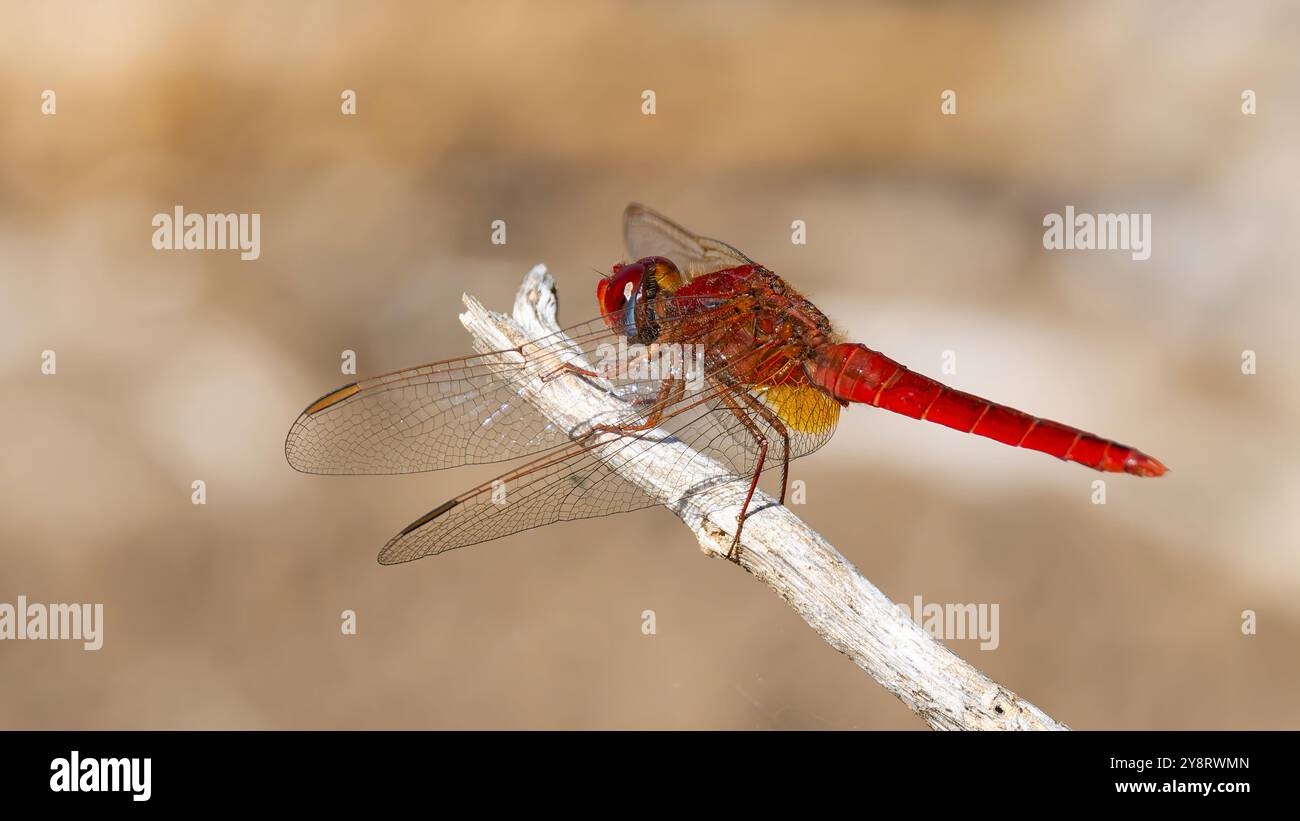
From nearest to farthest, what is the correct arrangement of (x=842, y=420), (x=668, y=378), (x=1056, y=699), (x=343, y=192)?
(x=668, y=378) → (x=1056, y=699) → (x=842, y=420) → (x=343, y=192)

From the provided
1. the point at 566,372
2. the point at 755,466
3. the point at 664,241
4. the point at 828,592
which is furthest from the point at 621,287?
the point at 828,592

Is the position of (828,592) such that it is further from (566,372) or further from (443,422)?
(443,422)

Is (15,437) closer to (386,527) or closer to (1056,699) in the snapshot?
(386,527)

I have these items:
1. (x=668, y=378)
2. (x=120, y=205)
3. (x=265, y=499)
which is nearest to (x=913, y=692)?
(x=668, y=378)

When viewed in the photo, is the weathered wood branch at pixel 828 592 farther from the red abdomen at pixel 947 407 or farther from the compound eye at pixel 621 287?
the red abdomen at pixel 947 407

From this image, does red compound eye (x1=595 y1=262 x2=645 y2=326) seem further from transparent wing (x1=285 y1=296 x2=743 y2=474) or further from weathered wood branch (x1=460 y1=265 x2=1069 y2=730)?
weathered wood branch (x1=460 y1=265 x2=1069 y2=730)

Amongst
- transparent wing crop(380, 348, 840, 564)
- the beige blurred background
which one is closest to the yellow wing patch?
transparent wing crop(380, 348, 840, 564)
